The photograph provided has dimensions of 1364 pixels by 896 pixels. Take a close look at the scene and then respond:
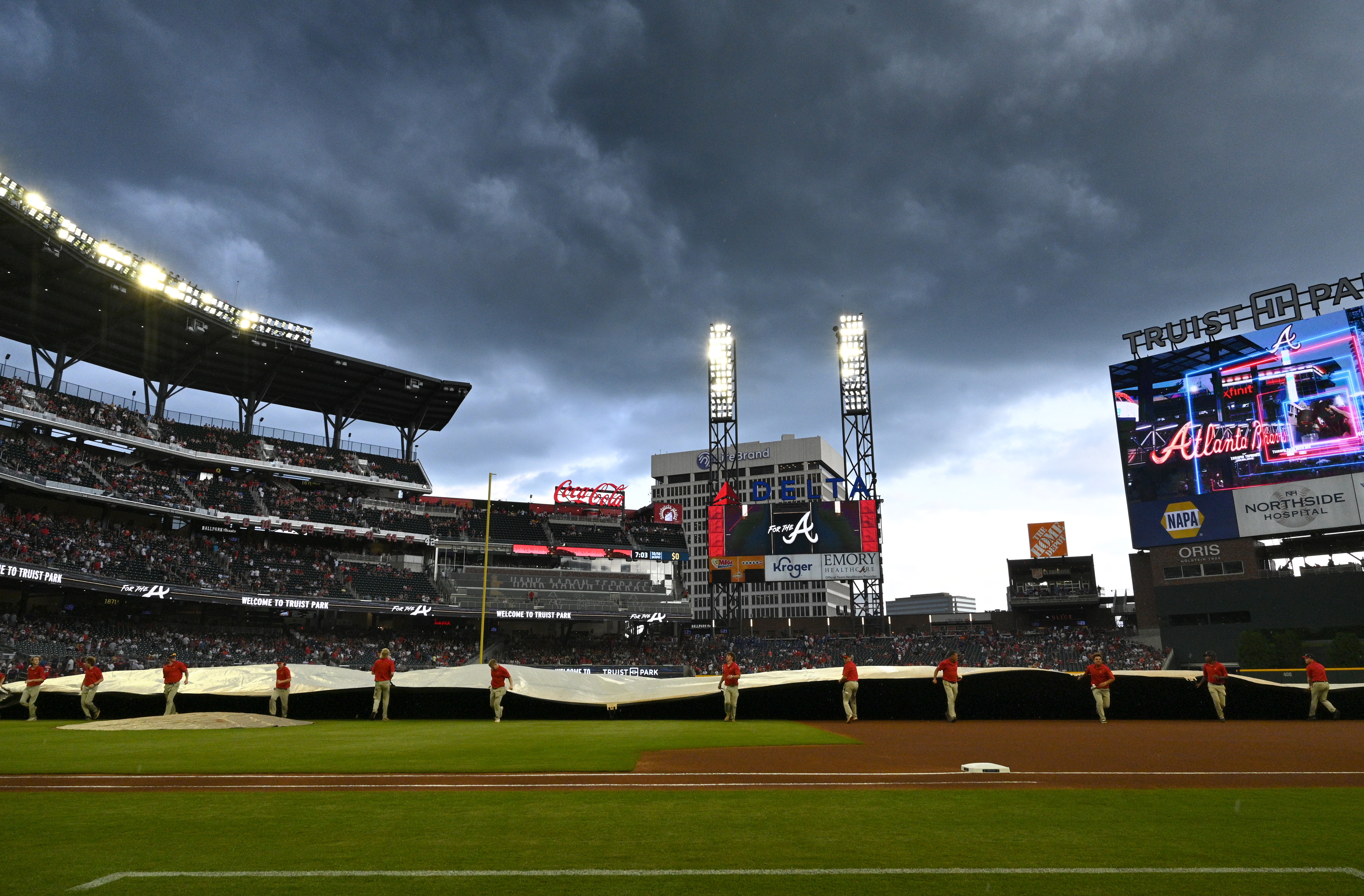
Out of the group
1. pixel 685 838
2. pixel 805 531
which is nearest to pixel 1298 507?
pixel 805 531

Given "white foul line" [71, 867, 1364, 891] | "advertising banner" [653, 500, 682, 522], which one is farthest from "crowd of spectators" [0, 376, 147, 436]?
"white foul line" [71, 867, 1364, 891]

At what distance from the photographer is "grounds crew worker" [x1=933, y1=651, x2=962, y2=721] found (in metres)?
18.7

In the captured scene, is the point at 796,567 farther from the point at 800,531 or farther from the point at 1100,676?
the point at 1100,676

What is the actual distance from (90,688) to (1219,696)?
27.2 metres

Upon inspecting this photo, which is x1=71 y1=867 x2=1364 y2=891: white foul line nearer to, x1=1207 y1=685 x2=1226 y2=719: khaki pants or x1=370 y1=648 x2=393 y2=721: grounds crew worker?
x1=370 y1=648 x2=393 y2=721: grounds crew worker

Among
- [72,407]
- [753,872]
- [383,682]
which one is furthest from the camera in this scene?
[72,407]

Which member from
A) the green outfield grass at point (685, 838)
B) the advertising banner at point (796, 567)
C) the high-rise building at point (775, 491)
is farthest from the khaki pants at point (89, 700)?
the high-rise building at point (775, 491)

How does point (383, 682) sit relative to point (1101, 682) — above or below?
above

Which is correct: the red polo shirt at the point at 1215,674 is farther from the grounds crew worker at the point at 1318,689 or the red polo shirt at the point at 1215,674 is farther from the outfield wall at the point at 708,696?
the grounds crew worker at the point at 1318,689

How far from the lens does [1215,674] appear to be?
1886 centimetres

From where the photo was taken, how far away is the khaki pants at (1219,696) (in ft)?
61.8

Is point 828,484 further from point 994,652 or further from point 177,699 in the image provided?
point 177,699

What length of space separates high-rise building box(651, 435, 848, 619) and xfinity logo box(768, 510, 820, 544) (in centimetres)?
9013

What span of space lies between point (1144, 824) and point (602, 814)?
4.28m
